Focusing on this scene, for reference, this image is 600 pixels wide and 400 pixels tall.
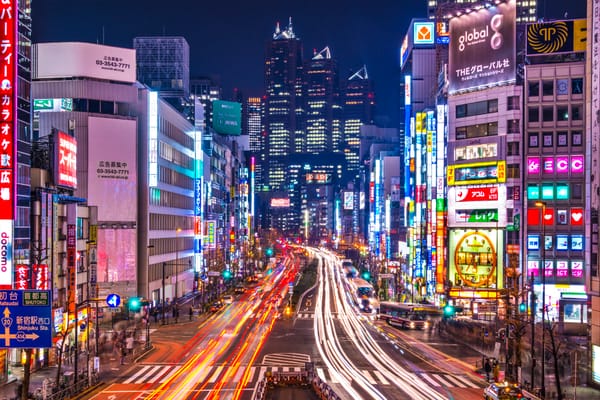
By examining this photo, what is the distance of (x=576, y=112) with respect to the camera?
8069cm

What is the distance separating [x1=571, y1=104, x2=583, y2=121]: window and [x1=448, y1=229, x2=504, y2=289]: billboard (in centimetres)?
1485

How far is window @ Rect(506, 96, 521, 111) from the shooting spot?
277 ft

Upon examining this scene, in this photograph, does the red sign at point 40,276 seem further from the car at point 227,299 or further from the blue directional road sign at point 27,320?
the car at point 227,299

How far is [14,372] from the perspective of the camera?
160 feet

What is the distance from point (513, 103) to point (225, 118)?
97.8m

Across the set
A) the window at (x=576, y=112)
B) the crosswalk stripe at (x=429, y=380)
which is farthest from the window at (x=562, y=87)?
the crosswalk stripe at (x=429, y=380)

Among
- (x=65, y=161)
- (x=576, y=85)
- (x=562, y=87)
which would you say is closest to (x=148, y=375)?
(x=65, y=161)

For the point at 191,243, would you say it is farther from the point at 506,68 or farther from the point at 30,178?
the point at 30,178

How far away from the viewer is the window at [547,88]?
8181 centimetres

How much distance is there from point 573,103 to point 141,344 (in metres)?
50.9

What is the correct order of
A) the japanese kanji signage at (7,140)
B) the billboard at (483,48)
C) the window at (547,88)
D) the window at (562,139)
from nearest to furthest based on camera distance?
1. the japanese kanji signage at (7,140)
2. the window at (562,139)
3. the window at (547,88)
4. the billboard at (483,48)

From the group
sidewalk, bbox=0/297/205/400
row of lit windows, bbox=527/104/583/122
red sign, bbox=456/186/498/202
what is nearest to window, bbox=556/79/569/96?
row of lit windows, bbox=527/104/583/122

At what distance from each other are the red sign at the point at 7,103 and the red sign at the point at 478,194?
183 ft

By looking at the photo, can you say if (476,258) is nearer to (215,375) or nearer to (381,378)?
(381,378)
